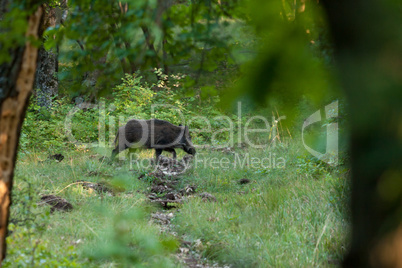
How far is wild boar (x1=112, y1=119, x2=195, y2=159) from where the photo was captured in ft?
34.5

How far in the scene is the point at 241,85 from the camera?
5.40 ft

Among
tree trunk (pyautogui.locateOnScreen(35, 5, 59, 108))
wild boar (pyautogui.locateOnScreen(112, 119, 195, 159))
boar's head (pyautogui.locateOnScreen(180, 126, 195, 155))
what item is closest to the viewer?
wild boar (pyautogui.locateOnScreen(112, 119, 195, 159))

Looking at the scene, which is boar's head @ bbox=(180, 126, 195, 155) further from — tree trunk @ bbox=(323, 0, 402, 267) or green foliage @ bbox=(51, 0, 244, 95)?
tree trunk @ bbox=(323, 0, 402, 267)

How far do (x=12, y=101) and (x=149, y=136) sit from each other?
8043mm

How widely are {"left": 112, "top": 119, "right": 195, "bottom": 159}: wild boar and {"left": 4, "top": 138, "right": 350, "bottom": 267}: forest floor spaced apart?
186cm

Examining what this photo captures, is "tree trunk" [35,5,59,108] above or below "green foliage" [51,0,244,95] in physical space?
above

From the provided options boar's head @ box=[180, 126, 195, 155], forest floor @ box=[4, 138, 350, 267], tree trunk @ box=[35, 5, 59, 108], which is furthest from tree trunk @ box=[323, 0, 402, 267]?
tree trunk @ box=[35, 5, 59, 108]

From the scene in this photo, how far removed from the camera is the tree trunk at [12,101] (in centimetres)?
262

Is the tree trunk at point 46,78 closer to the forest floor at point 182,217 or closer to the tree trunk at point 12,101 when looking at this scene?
the forest floor at point 182,217

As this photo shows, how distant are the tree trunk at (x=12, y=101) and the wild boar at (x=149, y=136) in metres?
7.61

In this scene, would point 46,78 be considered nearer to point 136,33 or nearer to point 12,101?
point 12,101

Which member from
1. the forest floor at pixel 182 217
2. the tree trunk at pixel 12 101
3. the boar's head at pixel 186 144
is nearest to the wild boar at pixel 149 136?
the boar's head at pixel 186 144

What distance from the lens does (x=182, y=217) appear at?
5773mm

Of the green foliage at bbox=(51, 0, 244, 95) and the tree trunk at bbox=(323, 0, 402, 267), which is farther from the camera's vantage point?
the green foliage at bbox=(51, 0, 244, 95)
